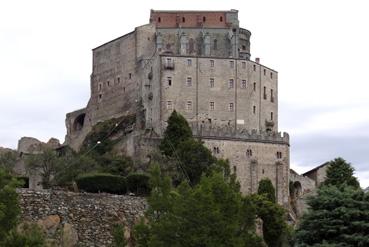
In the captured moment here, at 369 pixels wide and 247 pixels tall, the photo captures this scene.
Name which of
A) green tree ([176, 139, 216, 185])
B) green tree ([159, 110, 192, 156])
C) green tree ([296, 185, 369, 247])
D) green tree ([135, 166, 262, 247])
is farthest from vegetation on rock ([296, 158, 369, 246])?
green tree ([159, 110, 192, 156])

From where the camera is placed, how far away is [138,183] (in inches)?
2611

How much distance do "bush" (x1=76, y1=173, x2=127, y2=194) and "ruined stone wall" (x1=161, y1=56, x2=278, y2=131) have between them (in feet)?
98.1

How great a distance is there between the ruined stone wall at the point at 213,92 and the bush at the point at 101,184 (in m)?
29.9

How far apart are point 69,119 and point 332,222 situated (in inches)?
2846

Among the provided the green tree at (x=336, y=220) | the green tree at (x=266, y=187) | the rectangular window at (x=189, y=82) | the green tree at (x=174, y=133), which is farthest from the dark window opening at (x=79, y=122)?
the green tree at (x=336, y=220)

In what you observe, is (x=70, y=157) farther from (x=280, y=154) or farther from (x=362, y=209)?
(x=362, y=209)

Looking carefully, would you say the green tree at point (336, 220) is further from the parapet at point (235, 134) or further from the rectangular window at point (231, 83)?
the rectangular window at point (231, 83)

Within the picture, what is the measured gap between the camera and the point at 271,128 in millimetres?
99750

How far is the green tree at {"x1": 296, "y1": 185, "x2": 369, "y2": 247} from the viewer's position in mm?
45875

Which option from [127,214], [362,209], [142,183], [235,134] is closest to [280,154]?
[235,134]

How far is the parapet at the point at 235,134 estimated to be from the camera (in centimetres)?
9231

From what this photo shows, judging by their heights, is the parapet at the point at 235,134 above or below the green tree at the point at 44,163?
above

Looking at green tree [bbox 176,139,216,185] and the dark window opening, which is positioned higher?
the dark window opening

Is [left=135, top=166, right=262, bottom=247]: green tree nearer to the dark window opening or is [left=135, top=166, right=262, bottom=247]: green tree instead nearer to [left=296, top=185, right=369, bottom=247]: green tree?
[left=296, top=185, right=369, bottom=247]: green tree
